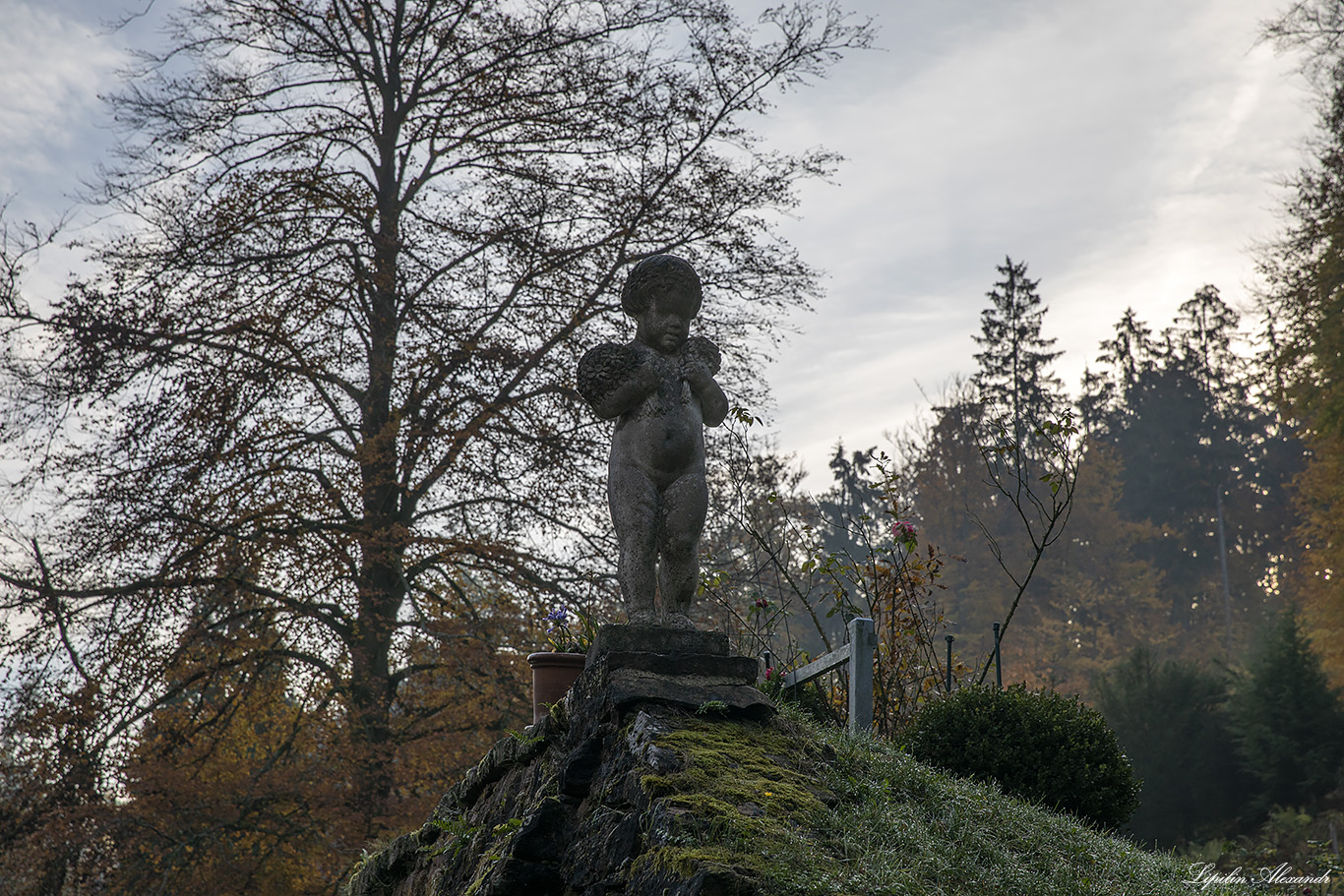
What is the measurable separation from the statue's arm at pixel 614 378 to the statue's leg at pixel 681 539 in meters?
0.47

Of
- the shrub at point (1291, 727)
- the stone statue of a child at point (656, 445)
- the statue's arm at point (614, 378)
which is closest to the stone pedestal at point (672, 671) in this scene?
the stone statue of a child at point (656, 445)

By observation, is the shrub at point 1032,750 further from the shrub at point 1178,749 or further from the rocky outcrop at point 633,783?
the shrub at point 1178,749

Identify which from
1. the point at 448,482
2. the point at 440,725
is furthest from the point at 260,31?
the point at 440,725

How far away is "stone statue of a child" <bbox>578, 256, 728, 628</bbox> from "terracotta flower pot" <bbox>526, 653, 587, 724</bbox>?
3.34 feet

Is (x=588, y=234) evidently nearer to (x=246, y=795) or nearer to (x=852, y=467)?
(x=246, y=795)

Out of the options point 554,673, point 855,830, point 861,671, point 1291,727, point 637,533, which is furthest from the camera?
point 1291,727

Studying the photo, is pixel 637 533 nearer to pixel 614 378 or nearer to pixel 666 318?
pixel 614 378

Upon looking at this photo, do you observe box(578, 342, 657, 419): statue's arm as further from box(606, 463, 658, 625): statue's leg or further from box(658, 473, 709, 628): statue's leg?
box(658, 473, 709, 628): statue's leg

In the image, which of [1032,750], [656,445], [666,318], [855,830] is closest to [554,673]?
[656,445]

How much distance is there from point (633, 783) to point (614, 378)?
6.43 ft

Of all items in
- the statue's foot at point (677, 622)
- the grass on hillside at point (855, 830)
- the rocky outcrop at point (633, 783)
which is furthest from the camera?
the statue's foot at point (677, 622)

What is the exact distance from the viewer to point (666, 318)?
5.21m

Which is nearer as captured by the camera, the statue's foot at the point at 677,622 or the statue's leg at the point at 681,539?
the statue's foot at the point at 677,622

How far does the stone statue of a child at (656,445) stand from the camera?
498 cm
